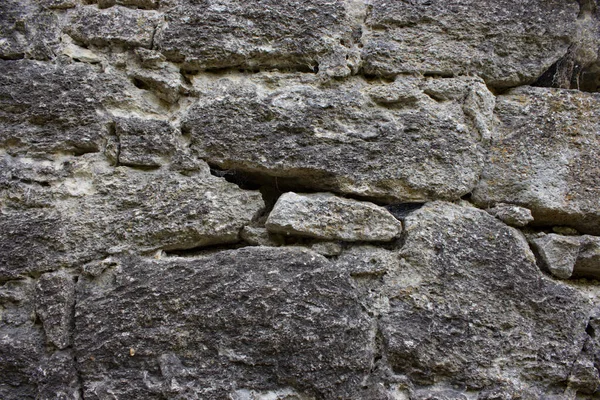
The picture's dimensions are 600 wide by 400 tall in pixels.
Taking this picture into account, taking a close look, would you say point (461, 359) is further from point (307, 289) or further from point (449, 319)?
point (307, 289)

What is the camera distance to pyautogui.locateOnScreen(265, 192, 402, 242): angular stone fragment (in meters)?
1.36

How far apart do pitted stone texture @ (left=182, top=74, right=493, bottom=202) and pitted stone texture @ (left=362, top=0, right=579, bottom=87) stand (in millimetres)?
124

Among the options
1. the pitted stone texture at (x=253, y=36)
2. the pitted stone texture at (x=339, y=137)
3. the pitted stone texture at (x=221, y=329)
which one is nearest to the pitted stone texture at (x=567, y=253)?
the pitted stone texture at (x=339, y=137)

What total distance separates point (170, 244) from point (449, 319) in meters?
0.81

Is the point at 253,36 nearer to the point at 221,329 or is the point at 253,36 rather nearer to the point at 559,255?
the point at 221,329

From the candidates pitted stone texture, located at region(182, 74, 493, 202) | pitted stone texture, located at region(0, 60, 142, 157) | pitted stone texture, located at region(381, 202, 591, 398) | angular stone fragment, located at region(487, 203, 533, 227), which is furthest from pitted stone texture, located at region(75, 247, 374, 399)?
angular stone fragment, located at region(487, 203, 533, 227)

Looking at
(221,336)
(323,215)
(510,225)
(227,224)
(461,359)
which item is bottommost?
(221,336)

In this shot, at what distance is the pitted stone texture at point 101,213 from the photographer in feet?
4.36

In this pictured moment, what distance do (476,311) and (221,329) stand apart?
2.33 ft

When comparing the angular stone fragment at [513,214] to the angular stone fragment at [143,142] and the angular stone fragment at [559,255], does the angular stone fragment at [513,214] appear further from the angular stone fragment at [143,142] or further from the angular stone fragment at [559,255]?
the angular stone fragment at [143,142]

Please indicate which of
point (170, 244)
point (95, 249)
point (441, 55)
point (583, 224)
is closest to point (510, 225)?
point (583, 224)

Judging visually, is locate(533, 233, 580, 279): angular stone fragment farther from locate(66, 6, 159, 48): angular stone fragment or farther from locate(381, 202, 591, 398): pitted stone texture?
locate(66, 6, 159, 48): angular stone fragment

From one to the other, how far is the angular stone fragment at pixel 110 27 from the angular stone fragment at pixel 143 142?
0.26 meters

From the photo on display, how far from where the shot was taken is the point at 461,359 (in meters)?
1.32
